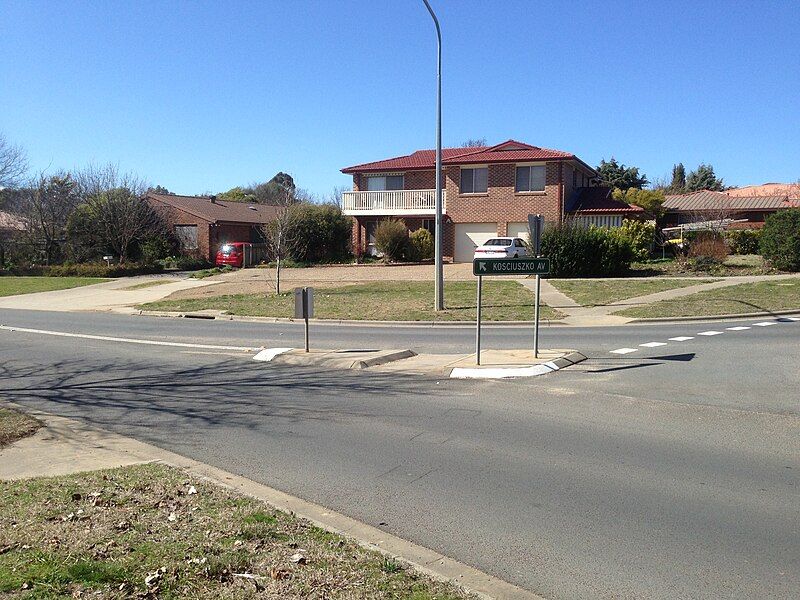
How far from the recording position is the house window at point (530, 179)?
40.3 meters

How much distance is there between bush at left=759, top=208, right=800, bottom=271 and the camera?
28156mm

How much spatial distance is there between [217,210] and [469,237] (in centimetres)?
2009

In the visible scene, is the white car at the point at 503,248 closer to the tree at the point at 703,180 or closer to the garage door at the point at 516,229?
the garage door at the point at 516,229

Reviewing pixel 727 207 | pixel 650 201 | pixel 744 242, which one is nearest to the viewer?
pixel 744 242

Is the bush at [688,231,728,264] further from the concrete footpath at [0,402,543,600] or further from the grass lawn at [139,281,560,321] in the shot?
the concrete footpath at [0,402,543,600]

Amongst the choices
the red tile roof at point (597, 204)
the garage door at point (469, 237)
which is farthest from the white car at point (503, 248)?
the red tile roof at point (597, 204)

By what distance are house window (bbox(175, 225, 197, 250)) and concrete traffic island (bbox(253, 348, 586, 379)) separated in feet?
115

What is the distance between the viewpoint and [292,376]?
12.9 m

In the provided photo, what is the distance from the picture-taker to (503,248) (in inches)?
1406

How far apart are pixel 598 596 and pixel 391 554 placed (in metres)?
1.32

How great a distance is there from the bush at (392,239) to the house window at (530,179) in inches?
258

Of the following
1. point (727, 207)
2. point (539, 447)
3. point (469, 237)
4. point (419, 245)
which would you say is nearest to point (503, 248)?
point (469, 237)

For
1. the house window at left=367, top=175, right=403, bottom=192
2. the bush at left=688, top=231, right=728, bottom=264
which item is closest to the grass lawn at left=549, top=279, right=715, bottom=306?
the bush at left=688, top=231, right=728, bottom=264

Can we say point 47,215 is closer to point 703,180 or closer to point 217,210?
point 217,210
